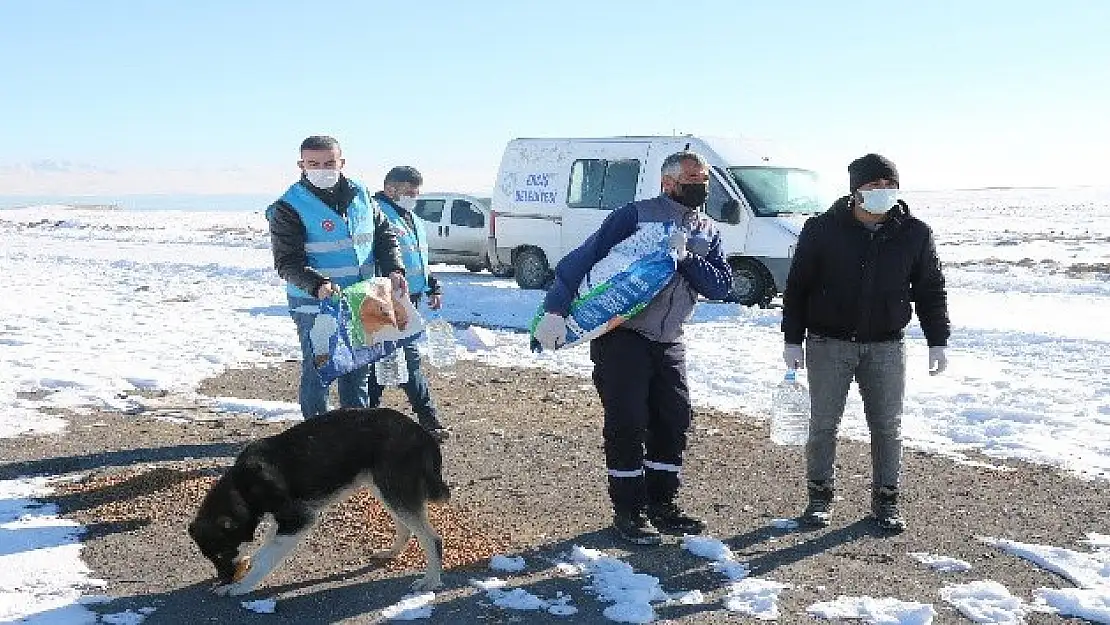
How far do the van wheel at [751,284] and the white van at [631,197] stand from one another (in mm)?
15

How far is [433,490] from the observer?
4.47 metres

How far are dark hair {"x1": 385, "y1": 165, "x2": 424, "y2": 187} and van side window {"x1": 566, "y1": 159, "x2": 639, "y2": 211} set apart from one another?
25.5ft

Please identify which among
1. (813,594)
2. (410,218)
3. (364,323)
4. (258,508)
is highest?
(410,218)

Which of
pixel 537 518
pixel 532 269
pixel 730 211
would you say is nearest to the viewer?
pixel 537 518

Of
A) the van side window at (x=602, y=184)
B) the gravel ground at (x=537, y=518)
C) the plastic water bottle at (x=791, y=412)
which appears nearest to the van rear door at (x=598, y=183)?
the van side window at (x=602, y=184)

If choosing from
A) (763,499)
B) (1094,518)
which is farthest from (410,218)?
(1094,518)

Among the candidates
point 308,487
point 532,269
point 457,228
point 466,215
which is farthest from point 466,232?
point 308,487

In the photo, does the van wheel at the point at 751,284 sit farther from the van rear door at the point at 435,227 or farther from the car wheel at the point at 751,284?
the van rear door at the point at 435,227

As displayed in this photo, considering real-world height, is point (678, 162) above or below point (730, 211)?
above

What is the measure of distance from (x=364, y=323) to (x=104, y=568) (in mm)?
1802

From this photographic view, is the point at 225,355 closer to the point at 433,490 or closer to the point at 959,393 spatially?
the point at 433,490

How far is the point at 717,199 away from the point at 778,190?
96cm

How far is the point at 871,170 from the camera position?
16.3 ft

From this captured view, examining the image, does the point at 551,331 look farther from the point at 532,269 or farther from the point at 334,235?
the point at 532,269
